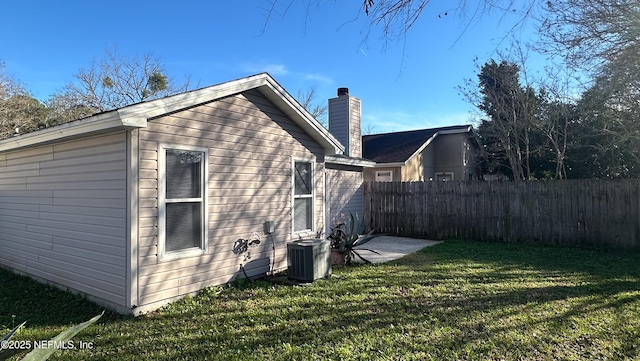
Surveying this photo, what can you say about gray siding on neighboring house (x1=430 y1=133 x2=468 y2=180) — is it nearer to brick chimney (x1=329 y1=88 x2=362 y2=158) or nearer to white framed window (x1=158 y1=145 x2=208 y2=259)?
brick chimney (x1=329 y1=88 x2=362 y2=158)

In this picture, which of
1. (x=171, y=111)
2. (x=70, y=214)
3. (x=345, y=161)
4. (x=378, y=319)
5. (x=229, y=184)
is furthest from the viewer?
(x=345, y=161)

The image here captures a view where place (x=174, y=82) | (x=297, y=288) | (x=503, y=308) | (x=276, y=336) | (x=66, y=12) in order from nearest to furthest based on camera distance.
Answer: (x=276, y=336), (x=503, y=308), (x=297, y=288), (x=66, y=12), (x=174, y=82)

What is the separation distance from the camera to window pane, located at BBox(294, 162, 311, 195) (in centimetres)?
741

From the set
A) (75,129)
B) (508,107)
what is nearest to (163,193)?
(75,129)

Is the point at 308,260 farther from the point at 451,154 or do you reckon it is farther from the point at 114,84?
the point at 114,84

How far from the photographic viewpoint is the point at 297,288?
5.77 meters

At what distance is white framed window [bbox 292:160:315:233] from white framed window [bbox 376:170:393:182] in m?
8.09

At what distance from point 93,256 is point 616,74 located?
7.81m

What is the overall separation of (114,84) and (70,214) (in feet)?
63.2

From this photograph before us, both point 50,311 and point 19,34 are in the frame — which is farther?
point 19,34

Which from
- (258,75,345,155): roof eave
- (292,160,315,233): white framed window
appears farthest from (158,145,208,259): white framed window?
(292,160,315,233): white framed window

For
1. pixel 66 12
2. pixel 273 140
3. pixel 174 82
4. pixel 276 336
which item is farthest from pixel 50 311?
pixel 174 82

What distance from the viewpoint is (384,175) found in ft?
50.6

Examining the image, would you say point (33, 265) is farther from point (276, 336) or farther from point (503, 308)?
point (503, 308)
